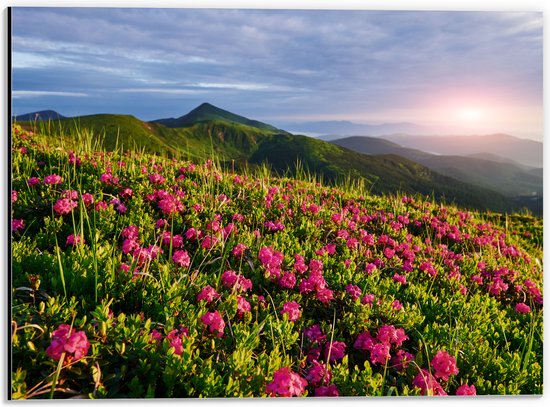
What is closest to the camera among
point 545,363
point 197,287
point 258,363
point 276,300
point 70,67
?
point 258,363

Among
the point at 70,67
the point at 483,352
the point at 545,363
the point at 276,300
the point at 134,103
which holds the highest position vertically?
the point at 70,67

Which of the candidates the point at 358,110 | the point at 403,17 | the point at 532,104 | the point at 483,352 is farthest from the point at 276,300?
the point at 532,104

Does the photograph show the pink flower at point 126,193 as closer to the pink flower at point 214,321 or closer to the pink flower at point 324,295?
the pink flower at point 214,321

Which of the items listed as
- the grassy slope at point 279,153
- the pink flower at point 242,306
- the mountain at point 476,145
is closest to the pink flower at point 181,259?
the pink flower at point 242,306

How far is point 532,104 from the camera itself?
4.81 metres

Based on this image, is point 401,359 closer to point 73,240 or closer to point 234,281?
point 234,281

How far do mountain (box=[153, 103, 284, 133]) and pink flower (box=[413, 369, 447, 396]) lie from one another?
2.72 metres

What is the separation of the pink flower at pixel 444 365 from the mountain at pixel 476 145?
8.39ft

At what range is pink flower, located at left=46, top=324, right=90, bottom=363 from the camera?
242cm

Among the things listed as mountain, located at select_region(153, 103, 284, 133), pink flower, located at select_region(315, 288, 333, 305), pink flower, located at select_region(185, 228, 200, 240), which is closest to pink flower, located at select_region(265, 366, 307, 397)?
pink flower, located at select_region(315, 288, 333, 305)

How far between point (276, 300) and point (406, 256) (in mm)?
2008

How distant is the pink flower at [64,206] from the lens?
4078 mm

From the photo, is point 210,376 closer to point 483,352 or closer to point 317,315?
point 317,315

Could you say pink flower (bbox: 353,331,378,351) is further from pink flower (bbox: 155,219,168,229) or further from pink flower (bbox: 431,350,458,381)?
pink flower (bbox: 155,219,168,229)
